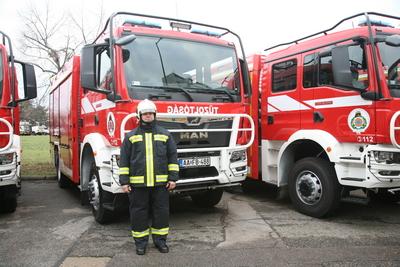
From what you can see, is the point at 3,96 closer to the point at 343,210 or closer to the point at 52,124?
the point at 52,124

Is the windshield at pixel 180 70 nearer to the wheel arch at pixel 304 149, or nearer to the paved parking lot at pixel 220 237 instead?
the wheel arch at pixel 304 149

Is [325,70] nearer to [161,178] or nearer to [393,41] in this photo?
[393,41]

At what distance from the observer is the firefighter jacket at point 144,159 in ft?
14.0

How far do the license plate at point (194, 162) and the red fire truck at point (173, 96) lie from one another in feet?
0.04

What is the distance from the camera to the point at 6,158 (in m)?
5.37

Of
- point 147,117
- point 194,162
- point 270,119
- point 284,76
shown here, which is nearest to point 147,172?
point 147,117

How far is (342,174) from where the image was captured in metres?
5.36

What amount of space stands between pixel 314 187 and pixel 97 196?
3.16 m

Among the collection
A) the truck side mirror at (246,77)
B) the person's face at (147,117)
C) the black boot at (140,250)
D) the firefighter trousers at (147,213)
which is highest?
the truck side mirror at (246,77)

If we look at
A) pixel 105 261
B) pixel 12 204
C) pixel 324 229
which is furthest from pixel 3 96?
pixel 324 229

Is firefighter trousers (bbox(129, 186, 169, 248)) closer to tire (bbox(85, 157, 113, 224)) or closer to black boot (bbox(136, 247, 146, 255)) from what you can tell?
black boot (bbox(136, 247, 146, 255))

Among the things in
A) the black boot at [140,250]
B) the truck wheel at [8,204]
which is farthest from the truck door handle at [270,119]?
the truck wheel at [8,204]

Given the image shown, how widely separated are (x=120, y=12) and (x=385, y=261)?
14.0ft

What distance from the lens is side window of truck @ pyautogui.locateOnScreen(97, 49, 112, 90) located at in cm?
518
